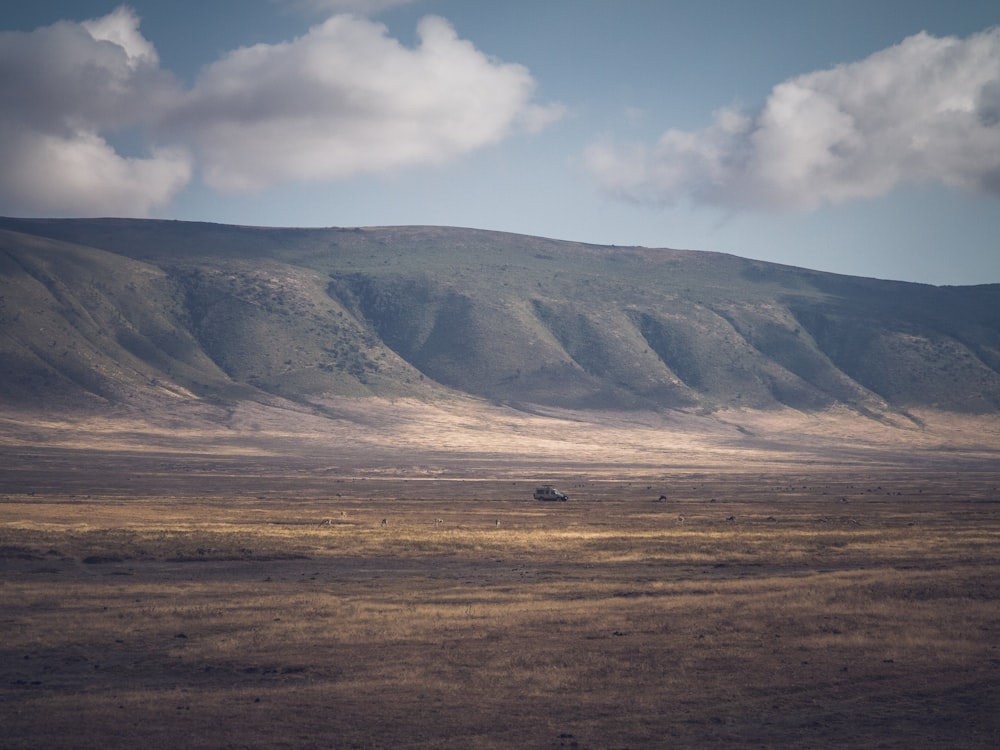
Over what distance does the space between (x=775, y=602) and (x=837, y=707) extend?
9.97 meters

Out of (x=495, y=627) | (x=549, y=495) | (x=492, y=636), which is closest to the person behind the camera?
(x=492, y=636)

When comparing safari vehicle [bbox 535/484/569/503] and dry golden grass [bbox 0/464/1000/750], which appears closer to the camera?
dry golden grass [bbox 0/464/1000/750]

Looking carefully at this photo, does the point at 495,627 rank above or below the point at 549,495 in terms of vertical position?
above

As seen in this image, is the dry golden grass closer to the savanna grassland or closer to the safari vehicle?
the savanna grassland

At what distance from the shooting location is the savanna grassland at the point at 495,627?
16359 millimetres

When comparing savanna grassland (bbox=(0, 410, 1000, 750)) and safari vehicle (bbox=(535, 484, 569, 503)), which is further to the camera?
safari vehicle (bbox=(535, 484, 569, 503))

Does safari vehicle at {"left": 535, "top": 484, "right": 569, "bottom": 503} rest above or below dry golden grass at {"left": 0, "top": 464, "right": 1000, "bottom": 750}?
below

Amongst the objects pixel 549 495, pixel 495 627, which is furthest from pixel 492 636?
pixel 549 495

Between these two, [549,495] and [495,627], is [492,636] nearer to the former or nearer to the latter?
[495,627]

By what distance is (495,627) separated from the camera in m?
24.0

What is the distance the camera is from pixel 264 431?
164 m

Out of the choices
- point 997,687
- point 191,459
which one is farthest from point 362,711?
point 191,459

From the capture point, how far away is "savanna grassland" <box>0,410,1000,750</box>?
53.7 feet

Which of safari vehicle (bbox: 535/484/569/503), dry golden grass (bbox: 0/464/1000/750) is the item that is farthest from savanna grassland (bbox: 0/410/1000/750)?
safari vehicle (bbox: 535/484/569/503)
